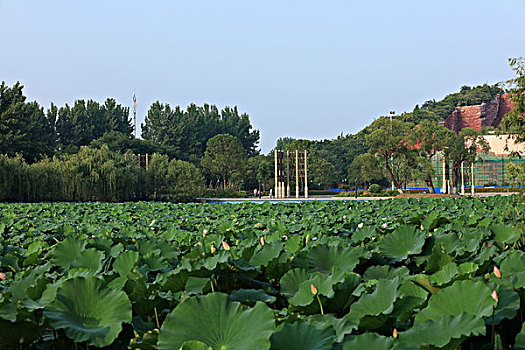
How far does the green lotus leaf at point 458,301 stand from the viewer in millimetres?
1169

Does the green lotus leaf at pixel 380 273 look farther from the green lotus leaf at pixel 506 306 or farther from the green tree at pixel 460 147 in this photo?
the green tree at pixel 460 147

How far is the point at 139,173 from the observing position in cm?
2523

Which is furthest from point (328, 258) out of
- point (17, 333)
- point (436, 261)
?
point (17, 333)

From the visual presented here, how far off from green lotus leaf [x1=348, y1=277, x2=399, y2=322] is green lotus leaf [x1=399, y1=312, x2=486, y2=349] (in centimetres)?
19

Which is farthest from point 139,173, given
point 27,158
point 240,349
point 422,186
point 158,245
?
point 422,186

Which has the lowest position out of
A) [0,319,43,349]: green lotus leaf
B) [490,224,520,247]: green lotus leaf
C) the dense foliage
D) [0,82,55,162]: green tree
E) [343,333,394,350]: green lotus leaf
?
[0,319,43,349]: green lotus leaf

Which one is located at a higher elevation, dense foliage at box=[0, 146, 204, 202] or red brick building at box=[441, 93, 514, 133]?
red brick building at box=[441, 93, 514, 133]

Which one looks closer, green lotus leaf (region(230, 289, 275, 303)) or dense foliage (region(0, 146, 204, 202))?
green lotus leaf (region(230, 289, 275, 303))

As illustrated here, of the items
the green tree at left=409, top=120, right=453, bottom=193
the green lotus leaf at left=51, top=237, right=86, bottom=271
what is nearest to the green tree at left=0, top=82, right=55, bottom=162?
the green tree at left=409, top=120, right=453, bottom=193

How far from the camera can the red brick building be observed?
8394 cm

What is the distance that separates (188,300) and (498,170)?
58.8 m

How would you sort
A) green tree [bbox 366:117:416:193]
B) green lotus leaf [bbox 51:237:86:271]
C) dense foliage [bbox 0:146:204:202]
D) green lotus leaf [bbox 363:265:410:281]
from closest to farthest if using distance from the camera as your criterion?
green lotus leaf [bbox 363:265:410:281] < green lotus leaf [bbox 51:237:86:271] < dense foliage [bbox 0:146:204:202] < green tree [bbox 366:117:416:193]

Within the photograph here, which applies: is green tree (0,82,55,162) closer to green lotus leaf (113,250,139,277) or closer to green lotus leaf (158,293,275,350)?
green lotus leaf (113,250,139,277)

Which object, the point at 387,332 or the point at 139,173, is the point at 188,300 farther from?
the point at 139,173
